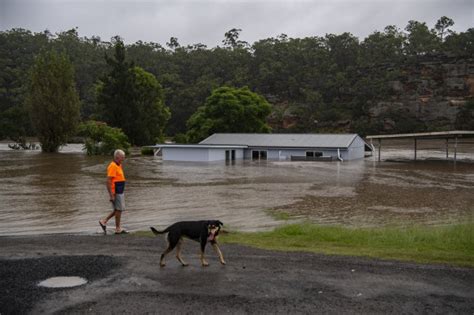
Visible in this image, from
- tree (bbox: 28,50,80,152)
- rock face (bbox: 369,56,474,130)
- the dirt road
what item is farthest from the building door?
rock face (bbox: 369,56,474,130)

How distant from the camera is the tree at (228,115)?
64062mm

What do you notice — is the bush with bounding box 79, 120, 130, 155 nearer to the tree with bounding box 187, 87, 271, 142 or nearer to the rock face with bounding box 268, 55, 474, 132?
the tree with bounding box 187, 87, 271, 142

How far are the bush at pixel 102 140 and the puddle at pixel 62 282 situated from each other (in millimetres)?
51367

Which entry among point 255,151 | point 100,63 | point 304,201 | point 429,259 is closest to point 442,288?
point 429,259

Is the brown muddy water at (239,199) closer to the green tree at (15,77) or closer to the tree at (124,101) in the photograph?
the tree at (124,101)

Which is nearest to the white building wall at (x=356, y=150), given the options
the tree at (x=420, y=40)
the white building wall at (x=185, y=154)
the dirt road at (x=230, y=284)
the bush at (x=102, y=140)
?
the white building wall at (x=185, y=154)

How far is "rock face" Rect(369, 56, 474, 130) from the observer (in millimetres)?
101062

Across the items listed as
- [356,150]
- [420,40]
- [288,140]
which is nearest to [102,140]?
[288,140]

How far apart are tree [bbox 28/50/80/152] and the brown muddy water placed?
28.1 meters

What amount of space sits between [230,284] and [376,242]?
503 cm

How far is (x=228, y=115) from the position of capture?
6488 cm

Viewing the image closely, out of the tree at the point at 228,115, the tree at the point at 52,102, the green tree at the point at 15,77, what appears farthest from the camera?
the green tree at the point at 15,77

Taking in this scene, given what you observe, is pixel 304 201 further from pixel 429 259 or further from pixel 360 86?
pixel 360 86

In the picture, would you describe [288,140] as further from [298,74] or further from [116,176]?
[298,74]
